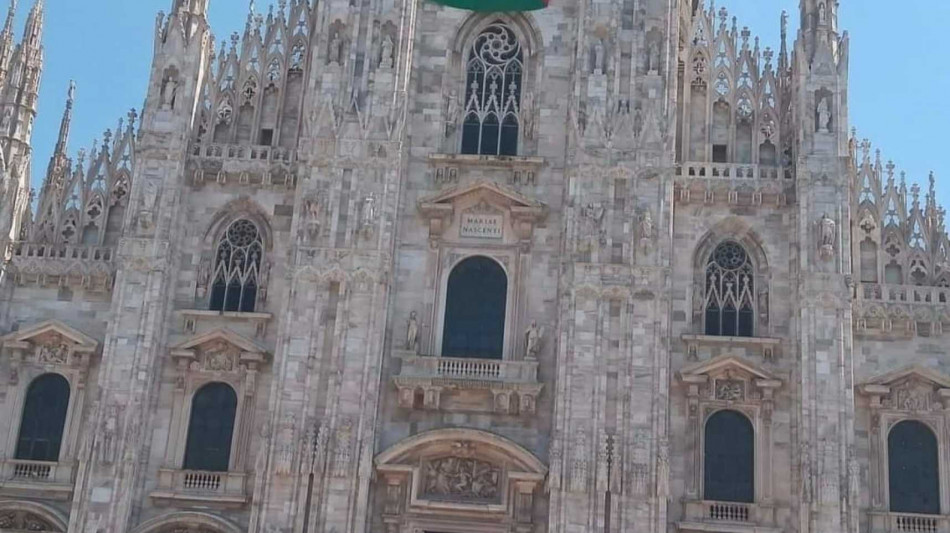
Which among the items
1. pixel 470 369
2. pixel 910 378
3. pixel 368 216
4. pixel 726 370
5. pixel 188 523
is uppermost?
pixel 368 216

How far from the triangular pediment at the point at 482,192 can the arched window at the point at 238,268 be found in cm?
388

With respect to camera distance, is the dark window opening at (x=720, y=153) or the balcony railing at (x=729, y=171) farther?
the dark window opening at (x=720, y=153)

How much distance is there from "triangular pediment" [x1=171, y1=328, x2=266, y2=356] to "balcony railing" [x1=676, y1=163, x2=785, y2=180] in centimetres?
983

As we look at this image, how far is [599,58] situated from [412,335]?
24.2 feet

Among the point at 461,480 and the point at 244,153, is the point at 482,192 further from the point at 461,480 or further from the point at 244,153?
the point at 461,480

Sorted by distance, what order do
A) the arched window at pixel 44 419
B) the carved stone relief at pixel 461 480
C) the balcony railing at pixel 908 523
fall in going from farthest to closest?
the arched window at pixel 44 419 → the carved stone relief at pixel 461 480 → the balcony railing at pixel 908 523

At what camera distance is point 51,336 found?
2561 cm

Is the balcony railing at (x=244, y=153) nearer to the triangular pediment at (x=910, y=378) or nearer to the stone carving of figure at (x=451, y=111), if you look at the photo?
the stone carving of figure at (x=451, y=111)

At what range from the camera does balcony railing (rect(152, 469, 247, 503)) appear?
2427 centimetres

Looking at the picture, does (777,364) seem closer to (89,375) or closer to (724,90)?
(724,90)

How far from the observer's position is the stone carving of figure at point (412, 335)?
24.9 m

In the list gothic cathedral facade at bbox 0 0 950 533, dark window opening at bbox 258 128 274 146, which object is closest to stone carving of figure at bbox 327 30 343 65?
gothic cathedral facade at bbox 0 0 950 533

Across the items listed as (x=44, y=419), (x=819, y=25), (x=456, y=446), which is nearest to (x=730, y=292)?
(x=819, y=25)

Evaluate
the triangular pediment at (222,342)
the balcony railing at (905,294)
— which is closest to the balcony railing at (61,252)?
the triangular pediment at (222,342)
